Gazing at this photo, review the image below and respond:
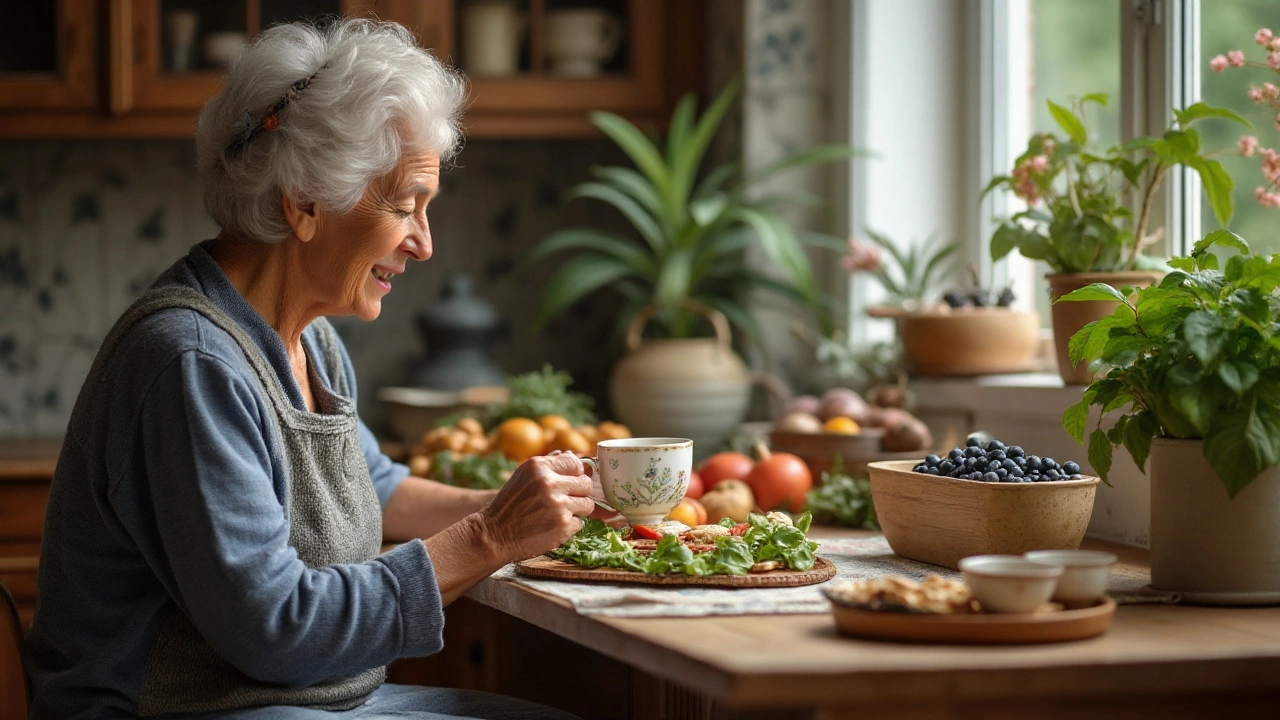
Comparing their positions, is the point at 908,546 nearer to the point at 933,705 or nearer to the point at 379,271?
the point at 933,705

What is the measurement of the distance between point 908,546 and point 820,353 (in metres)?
1.19

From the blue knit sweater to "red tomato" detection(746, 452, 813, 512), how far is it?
0.83m

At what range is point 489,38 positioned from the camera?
323cm

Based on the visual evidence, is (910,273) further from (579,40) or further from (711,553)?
(711,553)

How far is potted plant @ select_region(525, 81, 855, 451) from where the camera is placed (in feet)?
9.49

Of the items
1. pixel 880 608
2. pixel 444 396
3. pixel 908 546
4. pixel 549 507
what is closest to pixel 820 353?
pixel 444 396

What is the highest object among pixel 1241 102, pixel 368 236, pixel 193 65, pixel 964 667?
pixel 193 65

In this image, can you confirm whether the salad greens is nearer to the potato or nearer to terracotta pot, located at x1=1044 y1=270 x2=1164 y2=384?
the potato

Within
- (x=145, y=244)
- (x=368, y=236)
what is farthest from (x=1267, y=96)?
(x=145, y=244)

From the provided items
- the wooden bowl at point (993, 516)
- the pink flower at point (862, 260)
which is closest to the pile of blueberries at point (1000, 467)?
the wooden bowl at point (993, 516)

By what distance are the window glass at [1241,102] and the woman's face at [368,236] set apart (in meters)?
1.25

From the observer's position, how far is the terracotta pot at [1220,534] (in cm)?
140

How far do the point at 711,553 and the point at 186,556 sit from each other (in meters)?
0.57

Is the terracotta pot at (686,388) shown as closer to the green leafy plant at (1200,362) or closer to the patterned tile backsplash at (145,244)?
the patterned tile backsplash at (145,244)
